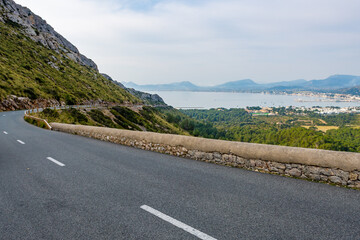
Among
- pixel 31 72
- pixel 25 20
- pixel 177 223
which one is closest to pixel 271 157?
pixel 177 223

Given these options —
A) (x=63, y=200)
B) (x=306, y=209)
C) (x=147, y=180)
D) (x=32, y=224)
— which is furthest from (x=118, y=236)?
(x=306, y=209)

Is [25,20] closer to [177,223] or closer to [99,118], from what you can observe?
[99,118]

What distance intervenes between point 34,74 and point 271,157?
7738 cm

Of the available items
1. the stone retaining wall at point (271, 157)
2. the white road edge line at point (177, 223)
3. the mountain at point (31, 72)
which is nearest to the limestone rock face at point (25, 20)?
the mountain at point (31, 72)

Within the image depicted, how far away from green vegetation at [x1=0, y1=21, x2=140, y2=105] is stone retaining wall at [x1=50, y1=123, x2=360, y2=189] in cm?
4839

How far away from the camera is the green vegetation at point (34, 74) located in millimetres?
52188

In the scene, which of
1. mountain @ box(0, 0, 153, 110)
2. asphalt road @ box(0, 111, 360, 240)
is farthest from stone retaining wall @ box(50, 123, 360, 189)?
mountain @ box(0, 0, 153, 110)

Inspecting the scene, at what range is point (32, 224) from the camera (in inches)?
158

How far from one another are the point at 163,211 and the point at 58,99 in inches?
2510

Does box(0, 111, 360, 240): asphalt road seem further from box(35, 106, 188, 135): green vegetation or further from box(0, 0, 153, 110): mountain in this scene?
box(0, 0, 153, 110): mountain

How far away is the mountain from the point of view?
4975 centimetres

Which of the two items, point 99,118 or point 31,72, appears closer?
point 99,118

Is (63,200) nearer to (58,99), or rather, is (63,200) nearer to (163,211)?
(163,211)

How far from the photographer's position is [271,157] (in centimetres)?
650
